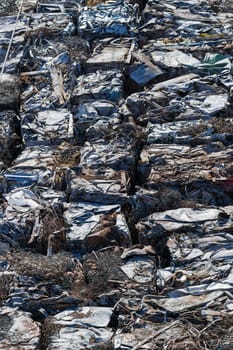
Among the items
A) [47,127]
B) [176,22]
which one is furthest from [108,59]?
[47,127]

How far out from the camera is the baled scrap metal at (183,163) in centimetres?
814

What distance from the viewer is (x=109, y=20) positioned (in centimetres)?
1107

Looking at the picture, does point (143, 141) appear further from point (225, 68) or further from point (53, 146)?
point (225, 68)

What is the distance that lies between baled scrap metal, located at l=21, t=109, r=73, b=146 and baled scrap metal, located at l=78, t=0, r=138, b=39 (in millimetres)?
1857

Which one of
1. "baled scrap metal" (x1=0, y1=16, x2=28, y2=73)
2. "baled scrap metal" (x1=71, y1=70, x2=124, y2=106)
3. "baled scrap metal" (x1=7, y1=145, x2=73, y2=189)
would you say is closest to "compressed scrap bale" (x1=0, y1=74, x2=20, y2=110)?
"baled scrap metal" (x1=0, y1=16, x2=28, y2=73)

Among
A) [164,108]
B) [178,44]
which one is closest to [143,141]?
[164,108]

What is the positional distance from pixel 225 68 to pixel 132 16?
1.79 meters

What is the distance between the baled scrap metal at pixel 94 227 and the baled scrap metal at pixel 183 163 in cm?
57

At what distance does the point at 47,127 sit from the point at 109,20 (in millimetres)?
2414

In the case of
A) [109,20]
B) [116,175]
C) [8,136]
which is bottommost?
[8,136]

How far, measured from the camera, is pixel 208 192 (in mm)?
8062

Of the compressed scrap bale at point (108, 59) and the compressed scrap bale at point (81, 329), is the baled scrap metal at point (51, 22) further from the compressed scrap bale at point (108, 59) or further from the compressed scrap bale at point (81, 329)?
the compressed scrap bale at point (81, 329)

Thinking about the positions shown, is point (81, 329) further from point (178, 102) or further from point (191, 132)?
point (178, 102)

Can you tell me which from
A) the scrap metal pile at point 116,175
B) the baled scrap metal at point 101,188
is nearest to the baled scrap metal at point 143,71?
the scrap metal pile at point 116,175
